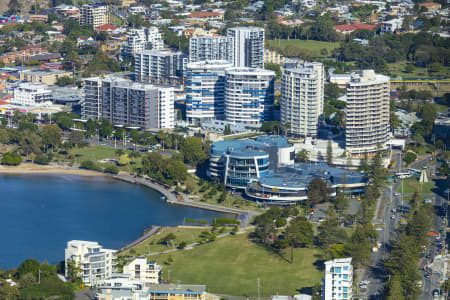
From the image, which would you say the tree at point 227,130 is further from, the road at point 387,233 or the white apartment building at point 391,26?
the white apartment building at point 391,26

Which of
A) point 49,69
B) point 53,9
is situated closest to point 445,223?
point 49,69

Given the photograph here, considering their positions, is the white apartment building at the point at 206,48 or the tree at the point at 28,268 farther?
the white apartment building at the point at 206,48

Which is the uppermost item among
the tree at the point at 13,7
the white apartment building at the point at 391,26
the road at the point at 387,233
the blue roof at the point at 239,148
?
the white apartment building at the point at 391,26

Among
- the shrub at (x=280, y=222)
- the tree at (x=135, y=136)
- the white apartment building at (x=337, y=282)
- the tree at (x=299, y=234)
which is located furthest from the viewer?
the tree at (x=135, y=136)

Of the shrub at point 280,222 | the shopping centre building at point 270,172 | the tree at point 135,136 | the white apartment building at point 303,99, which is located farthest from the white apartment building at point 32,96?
the shrub at point 280,222

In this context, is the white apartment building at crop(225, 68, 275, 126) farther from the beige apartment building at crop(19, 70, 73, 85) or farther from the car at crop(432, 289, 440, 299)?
the car at crop(432, 289, 440, 299)

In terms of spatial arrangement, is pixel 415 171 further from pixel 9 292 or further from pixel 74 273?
pixel 9 292

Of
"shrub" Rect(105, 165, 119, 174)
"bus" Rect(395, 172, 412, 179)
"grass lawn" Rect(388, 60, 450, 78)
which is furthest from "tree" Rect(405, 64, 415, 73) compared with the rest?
"shrub" Rect(105, 165, 119, 174)

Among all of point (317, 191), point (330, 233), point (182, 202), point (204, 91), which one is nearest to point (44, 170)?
point (182, 202)
